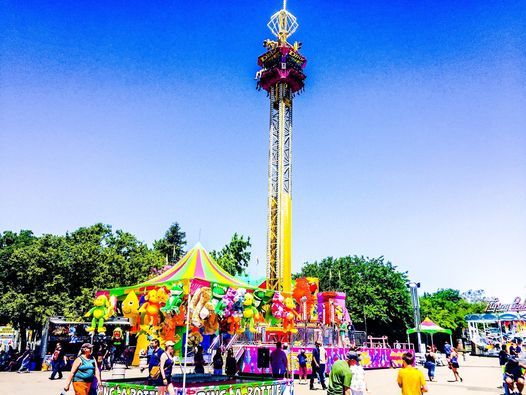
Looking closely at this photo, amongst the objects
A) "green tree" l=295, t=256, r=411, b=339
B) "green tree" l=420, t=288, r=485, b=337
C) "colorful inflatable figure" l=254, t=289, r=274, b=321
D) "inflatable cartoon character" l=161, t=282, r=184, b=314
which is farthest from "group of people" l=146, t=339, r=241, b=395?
"green tree" l=420, t=288, r=485, b=337

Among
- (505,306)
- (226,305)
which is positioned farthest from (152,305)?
(505,306)

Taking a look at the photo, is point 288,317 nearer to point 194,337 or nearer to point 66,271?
point 194,337

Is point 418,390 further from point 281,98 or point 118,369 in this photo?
point 281,98

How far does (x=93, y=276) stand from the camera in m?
28.5

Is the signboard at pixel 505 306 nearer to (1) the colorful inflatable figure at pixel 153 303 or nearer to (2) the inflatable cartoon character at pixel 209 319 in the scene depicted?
(2) the inflatable cartoon character at pixel 209 319

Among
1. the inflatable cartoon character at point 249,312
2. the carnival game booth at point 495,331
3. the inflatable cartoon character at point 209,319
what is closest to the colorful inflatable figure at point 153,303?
the inflatable cartoon character at point 209,319

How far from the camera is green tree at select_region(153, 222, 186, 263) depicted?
50.7 meters

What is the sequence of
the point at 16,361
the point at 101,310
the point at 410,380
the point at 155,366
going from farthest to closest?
the point at 16,361, the point at 101,310, the point at 155,366, the point at 410,380

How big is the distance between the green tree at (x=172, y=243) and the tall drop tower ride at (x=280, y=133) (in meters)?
22.2

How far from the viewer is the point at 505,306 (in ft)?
132

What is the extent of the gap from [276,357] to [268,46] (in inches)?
1069

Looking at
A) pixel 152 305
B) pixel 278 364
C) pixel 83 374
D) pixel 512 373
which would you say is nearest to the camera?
pixel 83 374

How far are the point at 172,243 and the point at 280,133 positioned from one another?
25932 millimetres

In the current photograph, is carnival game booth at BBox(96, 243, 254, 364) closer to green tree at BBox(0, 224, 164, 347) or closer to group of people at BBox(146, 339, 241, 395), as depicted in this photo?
group of people at BBox(146, 339, 241, 395)
